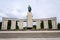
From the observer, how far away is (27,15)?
21953mm

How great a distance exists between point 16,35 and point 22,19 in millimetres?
13298

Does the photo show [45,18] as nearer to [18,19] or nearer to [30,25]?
[30,25]

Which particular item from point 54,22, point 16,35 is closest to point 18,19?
point 54,22

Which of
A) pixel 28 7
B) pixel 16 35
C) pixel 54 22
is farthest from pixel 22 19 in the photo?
pixel 16 35

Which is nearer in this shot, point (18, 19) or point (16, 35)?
point (16, 35)

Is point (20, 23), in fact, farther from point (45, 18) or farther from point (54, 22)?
point (54, 22)

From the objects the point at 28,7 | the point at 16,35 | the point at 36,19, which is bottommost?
the point at 16,35

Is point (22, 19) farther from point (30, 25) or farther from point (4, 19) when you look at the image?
point (4, 19)

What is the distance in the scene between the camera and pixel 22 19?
861 inches

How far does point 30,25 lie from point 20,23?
178 centimetres

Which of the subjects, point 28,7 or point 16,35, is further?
point 28,7

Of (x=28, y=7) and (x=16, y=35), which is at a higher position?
(x=28, y=7)

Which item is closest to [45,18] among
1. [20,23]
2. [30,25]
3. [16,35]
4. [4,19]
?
[30,25]

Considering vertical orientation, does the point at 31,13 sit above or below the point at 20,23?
above
